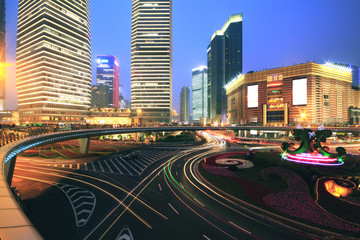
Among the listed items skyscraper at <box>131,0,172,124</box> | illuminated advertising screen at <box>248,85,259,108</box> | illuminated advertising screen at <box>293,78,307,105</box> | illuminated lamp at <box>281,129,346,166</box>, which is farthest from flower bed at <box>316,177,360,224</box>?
skyscraper at <box>131,0,172,124</box>

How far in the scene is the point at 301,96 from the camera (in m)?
119

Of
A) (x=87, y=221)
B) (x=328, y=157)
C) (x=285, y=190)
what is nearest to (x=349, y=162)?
(x=328, y=157)

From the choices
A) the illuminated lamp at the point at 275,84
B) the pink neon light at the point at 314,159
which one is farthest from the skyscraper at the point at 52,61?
the pink neon light at the point at 314,159

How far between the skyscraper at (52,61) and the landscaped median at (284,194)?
154 metres

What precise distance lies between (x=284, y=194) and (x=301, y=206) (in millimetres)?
3286

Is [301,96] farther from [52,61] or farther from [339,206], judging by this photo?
[52,61]

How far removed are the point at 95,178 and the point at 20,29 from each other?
201 m

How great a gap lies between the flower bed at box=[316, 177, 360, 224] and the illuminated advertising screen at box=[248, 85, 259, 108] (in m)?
120

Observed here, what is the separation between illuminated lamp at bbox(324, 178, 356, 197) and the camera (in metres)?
25.0

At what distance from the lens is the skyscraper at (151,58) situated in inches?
6560

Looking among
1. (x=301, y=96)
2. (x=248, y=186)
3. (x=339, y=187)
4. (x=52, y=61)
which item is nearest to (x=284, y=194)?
(x=248, y=186)

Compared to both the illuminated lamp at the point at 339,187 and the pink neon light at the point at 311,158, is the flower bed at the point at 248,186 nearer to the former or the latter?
the illuminated lamp at the point at 339,187

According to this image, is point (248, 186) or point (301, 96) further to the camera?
point (301, 96)

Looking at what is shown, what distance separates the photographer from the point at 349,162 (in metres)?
38.5
